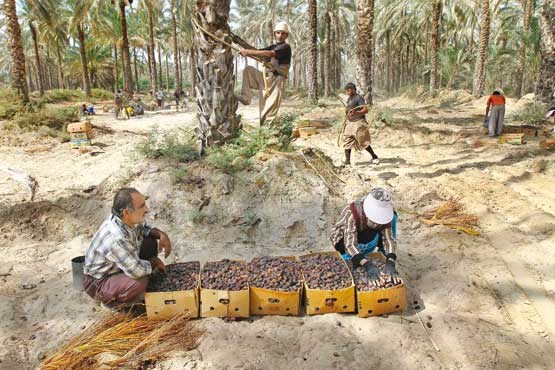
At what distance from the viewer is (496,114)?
34.4 feet

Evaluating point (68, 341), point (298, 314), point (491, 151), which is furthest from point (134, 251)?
point (491, 151)

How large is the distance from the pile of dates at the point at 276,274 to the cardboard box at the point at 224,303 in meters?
0.18

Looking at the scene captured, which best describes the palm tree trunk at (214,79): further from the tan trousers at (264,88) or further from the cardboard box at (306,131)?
the cardboard box at (306,131)

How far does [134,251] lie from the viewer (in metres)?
3.32

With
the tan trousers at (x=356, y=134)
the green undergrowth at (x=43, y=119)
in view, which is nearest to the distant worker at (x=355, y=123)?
the tan trousers at (x=356, y=134)

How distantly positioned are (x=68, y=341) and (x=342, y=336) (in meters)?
2.21

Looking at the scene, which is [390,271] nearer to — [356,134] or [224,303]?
[224,303]

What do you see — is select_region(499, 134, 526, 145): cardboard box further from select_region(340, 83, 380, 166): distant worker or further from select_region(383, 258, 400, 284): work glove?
select_region(383, 258, 400, 284): work glove

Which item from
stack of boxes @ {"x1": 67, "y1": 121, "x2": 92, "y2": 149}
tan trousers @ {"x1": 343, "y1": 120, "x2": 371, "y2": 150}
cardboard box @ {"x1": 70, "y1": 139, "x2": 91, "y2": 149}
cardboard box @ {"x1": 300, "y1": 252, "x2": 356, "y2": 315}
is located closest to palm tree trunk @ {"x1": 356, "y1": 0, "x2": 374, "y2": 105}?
tan trousers @ {"x1": 343, "y1": 120, "x2": 371, "y2": 150}

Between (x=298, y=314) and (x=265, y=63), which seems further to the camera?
(x=265, y=63)

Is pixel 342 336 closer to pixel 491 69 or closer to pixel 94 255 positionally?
pixel 94 255

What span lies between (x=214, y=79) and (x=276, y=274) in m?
3.62

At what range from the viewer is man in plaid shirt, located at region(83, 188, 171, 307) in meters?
3.24

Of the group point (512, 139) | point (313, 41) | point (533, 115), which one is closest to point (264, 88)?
point (512, 139)
